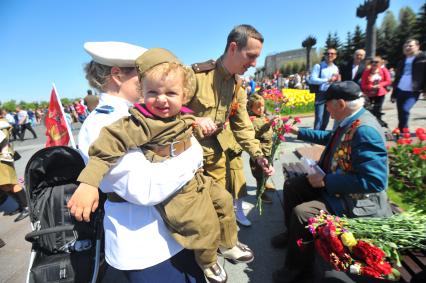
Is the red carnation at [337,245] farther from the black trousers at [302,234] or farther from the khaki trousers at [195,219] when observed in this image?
the khaki trousers at [195,219]

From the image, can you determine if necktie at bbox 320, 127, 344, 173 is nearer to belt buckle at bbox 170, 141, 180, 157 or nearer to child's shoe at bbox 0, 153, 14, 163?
belt buckle at bbox 170, 141, 180, 157

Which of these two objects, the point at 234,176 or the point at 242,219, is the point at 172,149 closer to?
the point at 234,176

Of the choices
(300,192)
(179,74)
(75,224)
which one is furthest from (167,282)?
(300,192)

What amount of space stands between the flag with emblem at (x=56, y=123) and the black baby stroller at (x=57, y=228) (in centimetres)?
151

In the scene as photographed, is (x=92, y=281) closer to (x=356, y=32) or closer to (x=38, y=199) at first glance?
(x=38, y=199)

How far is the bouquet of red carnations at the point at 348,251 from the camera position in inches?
59.8

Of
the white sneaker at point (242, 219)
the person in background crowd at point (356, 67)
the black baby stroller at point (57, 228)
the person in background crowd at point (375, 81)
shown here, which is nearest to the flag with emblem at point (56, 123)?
the black baby stroller at point (57, 228)

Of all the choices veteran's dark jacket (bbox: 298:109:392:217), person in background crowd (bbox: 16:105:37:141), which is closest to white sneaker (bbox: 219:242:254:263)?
veteran's dark jacket (bbox: 298:109:392:217)

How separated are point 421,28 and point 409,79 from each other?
127ft

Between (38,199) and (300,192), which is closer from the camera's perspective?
(38,199)

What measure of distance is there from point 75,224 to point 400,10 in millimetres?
60881

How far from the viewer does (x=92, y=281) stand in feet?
5.45

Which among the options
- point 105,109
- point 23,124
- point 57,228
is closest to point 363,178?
point 105,109

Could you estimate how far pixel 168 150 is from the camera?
127 cm
